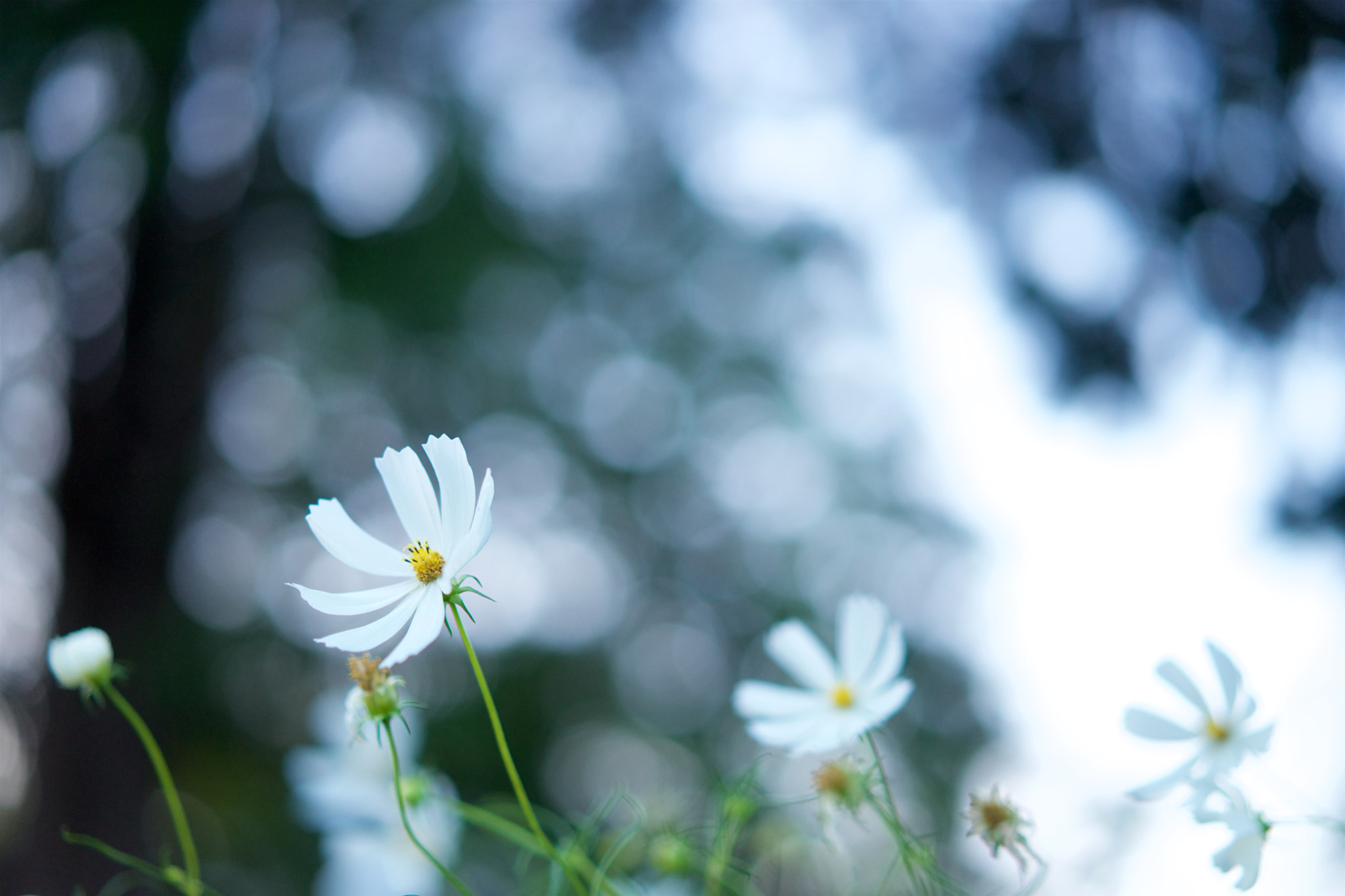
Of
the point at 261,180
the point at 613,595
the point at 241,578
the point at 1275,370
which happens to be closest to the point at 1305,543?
the point at 1275,370

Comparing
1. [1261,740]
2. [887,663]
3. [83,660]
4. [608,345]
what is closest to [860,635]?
[887,663]

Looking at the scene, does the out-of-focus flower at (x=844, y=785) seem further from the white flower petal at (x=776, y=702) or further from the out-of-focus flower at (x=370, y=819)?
the out-of-focus flower at (x=370, y=819)

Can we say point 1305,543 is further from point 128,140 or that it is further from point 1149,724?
point 128,140

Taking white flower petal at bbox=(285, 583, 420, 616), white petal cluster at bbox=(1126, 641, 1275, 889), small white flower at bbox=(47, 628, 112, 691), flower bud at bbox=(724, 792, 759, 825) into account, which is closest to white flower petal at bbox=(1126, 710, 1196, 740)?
white petal cluster at bbox=(1126, 641, 1275, 889)

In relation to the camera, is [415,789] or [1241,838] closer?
[1241,838]

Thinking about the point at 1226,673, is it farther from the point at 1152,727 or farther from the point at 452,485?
the point at 452,485

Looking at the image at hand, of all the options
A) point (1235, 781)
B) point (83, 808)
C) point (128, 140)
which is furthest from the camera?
point (128, 140)

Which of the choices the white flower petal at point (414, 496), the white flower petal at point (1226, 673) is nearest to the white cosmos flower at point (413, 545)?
the white flower petal at point (414, 496)

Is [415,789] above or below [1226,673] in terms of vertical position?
below
